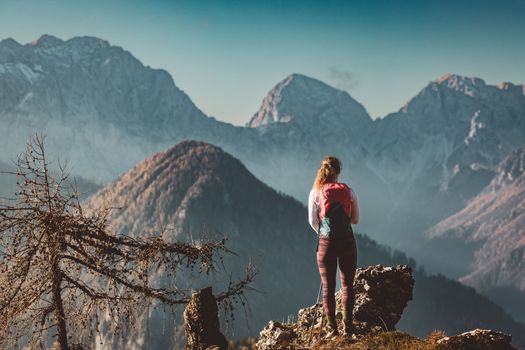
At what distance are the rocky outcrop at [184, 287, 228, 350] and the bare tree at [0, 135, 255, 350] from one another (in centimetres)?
19

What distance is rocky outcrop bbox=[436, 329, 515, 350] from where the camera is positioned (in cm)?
703

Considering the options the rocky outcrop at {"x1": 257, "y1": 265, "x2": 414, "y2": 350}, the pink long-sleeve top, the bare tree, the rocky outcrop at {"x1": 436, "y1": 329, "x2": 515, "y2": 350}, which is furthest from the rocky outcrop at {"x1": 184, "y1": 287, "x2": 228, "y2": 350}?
the rocky outcrop at {"x1": 436, "y1": 329, "x2": 515, "y2": 350}

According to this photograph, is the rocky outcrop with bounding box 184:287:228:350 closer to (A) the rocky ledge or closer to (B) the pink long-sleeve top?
(A) the rocky ledge

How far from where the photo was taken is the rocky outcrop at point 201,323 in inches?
282

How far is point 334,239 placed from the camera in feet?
30.4

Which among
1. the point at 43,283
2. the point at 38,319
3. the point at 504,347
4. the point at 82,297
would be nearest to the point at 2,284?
the point at 43,283

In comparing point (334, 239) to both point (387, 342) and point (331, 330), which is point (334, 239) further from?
point (387, 342)

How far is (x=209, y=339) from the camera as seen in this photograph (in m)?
7.15

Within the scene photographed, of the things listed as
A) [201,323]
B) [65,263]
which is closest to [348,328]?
[201,323]

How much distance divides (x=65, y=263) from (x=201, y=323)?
86.4 inches

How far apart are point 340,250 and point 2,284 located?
5920 millimetres

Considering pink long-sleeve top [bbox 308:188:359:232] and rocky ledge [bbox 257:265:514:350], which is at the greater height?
pink long-sleeve top [bbox 308:188:359:232]

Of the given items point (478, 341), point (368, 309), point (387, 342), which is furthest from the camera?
point (368, 309)

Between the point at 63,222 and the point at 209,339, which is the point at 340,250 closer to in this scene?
the point at 209,339
